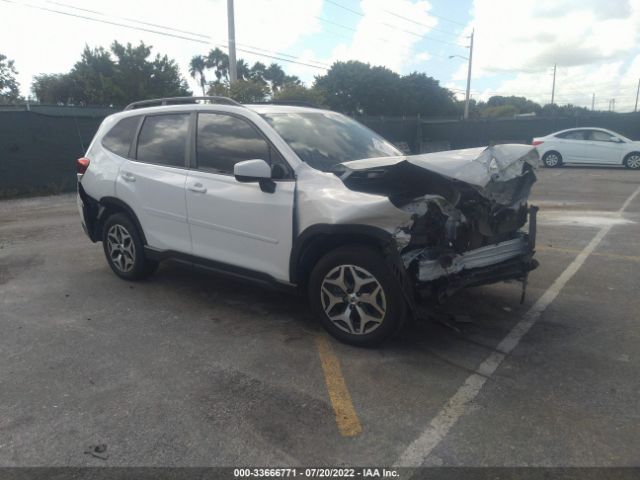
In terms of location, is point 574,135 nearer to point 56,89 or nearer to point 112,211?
point 112,211

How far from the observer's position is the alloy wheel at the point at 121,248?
523 cm

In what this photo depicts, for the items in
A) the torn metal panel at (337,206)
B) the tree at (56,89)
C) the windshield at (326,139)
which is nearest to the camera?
the torn metal panel at (337,206)

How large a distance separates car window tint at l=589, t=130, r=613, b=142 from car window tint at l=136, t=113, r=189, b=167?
57.8ft

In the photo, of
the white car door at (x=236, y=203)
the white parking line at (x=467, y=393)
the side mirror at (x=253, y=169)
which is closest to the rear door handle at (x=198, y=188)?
the white car door at (x=236, y=203)

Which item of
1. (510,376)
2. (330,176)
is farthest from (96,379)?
(510,376)

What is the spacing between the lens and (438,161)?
12.2ft

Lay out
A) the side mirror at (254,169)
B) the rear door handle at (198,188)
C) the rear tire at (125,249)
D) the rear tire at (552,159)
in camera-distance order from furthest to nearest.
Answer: the rear tire at (552,159) → the rear tire at (125,249) → the rear door handle at (198,188) → the side mirror at (254,169)

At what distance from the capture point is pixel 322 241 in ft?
12.3

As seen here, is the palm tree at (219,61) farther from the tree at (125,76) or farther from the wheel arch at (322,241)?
the wheel arch at (322,241)

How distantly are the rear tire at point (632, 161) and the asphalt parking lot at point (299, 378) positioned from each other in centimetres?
1436

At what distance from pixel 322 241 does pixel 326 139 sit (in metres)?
1.12

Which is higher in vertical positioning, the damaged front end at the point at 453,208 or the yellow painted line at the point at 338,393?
the damaged front end at the point at 453,208

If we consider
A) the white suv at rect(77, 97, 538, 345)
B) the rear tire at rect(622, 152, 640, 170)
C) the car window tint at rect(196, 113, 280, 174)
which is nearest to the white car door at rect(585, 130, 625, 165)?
the rear tire at rect(622, 152, 640, 170)

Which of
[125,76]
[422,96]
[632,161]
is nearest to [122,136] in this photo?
[632,161]
